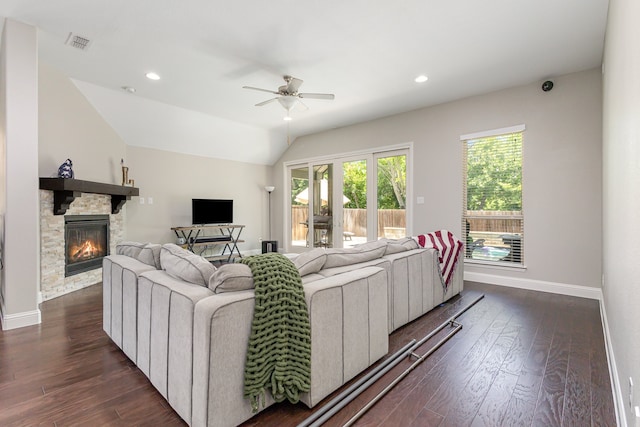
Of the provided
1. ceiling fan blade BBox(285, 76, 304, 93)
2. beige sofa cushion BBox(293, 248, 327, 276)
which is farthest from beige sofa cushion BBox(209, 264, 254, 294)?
ceiling fan blade BBox(285, 76, 304, 93)

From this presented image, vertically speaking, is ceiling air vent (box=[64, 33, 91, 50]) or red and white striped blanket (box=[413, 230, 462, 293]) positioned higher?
ceiling air vent (box=[64, 33, 91, 50])

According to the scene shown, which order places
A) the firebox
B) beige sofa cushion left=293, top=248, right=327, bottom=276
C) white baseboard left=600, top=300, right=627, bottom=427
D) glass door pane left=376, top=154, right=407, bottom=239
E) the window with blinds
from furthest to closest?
1. glass door pane left=376, top=154, right=407, bottom=239
2. the window with blinds
3. the firebox
4. beige sofa cushion left=293, top=248, right=327, bottom=276
5. white baseboard left=600, top=300, right=627, bottom=427

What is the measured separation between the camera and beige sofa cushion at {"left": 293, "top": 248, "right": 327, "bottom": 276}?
1800 millimetres

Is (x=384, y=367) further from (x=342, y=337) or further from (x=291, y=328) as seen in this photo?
(x=291, y=328)

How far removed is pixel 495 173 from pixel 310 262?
3.59 m

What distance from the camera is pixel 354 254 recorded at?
87.9 inches

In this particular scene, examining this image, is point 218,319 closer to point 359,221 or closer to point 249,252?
point 359,221

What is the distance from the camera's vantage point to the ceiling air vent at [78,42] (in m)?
2.92

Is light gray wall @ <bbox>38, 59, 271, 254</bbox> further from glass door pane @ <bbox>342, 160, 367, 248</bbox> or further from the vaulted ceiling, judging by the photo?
A: glass door pane @ <bbox>342, 160, 367, 248</bbox>

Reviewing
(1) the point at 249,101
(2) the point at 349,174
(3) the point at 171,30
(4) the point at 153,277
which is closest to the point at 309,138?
(2) the point at 349,174

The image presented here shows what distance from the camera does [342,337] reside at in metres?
1.70

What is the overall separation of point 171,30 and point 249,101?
1845mm

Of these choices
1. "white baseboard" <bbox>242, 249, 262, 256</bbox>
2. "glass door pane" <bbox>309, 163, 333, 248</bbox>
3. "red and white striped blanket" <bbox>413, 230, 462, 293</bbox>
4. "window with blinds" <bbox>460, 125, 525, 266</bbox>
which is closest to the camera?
"red and white striped blanket" <bbox>413, 230, 462, 293</bbox>

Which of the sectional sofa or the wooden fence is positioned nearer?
the sectional sofa
